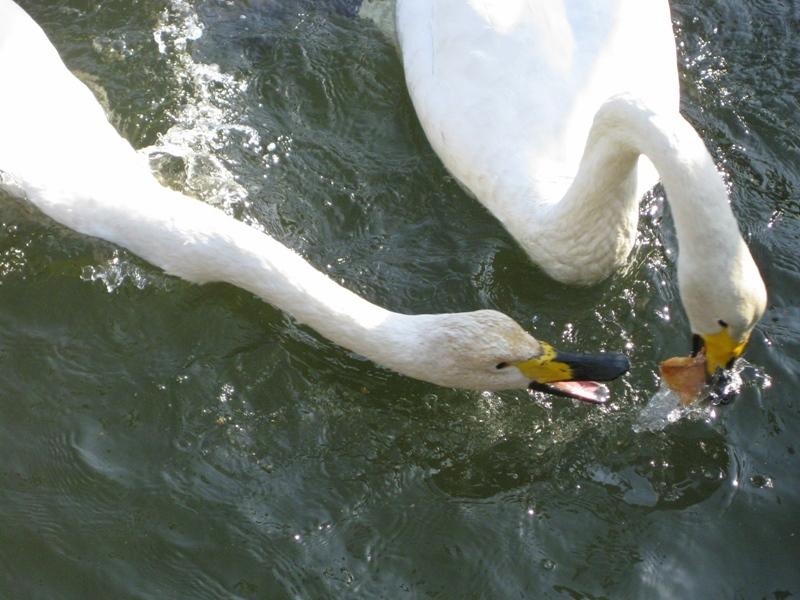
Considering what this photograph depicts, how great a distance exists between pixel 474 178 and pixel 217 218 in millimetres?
1355

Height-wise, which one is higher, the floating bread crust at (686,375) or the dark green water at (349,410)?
the floating bread crust at (686,375)

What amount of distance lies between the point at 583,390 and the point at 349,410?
110 centimetres

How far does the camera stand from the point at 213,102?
22.7 feet

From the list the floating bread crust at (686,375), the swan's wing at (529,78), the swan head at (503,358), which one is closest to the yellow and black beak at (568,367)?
the swan head at (503,358)

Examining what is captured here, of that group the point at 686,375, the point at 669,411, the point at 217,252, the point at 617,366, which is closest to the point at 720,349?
the point at 686,375

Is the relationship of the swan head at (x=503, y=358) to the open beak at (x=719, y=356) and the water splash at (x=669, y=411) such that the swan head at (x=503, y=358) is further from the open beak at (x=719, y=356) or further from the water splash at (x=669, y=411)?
the water splash at (x=669, y=411)

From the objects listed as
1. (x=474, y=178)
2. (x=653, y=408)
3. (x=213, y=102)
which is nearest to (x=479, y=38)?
(x=474, y=178)

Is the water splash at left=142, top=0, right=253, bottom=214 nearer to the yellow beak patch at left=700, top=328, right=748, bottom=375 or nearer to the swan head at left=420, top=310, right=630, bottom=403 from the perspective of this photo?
the swan head at left=420, top=310, right=630, bottom=403

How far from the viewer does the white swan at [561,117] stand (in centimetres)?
537

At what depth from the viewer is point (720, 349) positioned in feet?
17.1

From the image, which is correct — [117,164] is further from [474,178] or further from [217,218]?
[474,178]

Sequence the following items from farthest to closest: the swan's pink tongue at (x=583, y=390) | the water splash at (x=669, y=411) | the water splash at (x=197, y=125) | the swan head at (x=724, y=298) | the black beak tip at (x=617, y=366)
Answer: the water splash at (x=197, y=125), the water splash at (x=669, y=411), the swan's pink tongue at (x=583, y=390), the black beak tip at (x=617, y=366), the swan head at (x=724, y=298)

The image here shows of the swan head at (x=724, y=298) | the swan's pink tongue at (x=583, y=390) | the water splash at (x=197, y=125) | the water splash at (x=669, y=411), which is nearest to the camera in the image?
the swan head at (x=724, y=298)

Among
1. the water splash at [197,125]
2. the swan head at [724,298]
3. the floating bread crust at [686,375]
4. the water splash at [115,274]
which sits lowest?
the water splash at [115,274]
